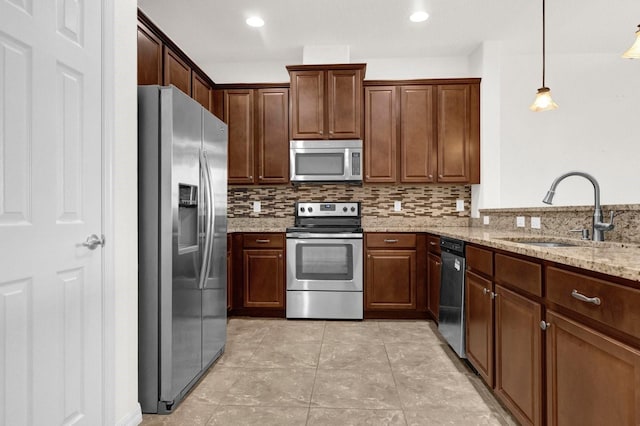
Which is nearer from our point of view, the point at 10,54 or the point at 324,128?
the point at 10,54

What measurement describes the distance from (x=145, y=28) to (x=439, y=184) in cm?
310

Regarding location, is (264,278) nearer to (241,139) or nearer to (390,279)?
(390,279)

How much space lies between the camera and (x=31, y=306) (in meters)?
1.31

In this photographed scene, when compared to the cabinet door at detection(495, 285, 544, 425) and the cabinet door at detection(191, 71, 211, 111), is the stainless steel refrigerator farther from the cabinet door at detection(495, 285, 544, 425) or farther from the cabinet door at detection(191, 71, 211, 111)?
the cabinet door at detection(495, 285, 544, 425)

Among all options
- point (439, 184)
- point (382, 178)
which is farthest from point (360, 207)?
point (439, 184)

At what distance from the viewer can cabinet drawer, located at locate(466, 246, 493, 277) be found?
217cm

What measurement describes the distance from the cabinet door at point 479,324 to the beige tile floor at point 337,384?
0.16m

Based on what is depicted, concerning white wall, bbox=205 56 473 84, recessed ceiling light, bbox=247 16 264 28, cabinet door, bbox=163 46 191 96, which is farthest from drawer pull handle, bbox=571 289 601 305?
white wall, bbox=205 56 473 84

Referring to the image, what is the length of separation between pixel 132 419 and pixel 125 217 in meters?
0.99

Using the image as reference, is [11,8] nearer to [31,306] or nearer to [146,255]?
[31,306]

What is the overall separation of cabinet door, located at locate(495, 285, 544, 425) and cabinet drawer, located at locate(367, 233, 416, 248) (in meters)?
1.71

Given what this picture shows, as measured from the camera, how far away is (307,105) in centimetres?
394

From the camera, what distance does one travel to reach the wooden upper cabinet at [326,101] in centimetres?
392

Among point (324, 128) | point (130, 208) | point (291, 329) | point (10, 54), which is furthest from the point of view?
point (324, 128)
